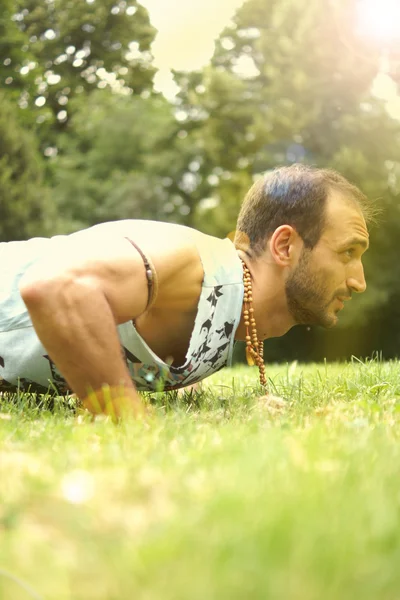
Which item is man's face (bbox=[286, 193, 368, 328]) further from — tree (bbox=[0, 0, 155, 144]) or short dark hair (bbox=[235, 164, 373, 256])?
tree (bbox=[0, 0, 155, 144])

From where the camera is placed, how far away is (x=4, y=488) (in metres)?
1.42

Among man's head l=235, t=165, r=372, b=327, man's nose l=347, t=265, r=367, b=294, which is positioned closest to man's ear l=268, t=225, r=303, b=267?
man's head l=235, t=165, r=372, b=327

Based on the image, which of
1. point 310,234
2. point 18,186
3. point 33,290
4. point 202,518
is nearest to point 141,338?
point 33,290

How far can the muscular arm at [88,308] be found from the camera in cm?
245

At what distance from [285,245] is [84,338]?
1147mm

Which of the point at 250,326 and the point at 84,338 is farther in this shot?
the point at 250,326

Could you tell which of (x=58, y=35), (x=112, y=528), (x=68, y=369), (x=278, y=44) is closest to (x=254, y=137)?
(x=278, y=44)

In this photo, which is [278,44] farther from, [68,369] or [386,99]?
[68,369]

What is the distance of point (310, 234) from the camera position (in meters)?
3.24

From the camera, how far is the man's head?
324 centimetres

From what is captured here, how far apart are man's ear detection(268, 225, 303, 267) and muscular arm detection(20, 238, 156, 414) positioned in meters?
0.84

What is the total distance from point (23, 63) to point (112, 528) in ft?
73.5

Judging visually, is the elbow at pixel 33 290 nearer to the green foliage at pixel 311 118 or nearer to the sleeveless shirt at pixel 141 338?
the sleeveless shirt at pixel 141 338

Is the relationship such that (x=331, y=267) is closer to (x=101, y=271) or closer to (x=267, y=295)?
(x=267, y=295)
